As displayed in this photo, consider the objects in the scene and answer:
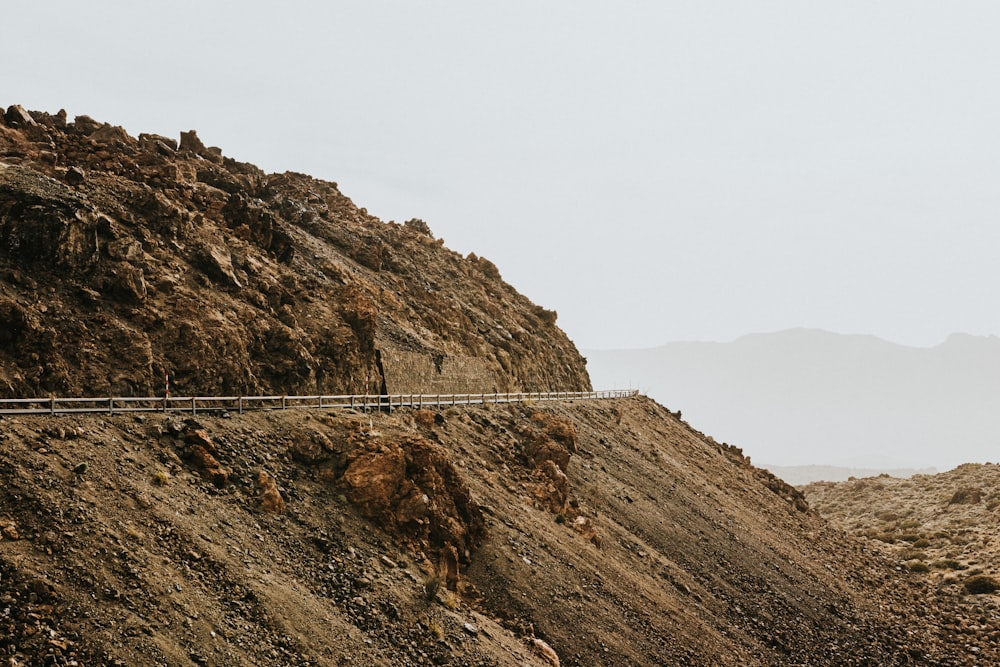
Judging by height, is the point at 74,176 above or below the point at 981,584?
above

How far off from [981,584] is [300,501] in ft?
138

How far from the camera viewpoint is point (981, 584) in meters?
42.2

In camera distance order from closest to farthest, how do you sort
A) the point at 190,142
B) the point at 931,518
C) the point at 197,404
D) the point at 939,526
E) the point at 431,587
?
the point at 431,587 < the point at 197,404 < the point at 190,142 < the point at 939,526 < the point at 931,518

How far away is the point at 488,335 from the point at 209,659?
3987 centimetres

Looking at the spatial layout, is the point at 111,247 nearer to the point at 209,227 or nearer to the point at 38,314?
the point at 38,314

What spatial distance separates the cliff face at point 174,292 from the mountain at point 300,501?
10 cm

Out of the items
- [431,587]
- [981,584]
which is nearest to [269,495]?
[431,587]

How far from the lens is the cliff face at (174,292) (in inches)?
870

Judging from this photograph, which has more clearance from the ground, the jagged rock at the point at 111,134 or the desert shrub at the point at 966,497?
the jagged rock at the point at 111,134

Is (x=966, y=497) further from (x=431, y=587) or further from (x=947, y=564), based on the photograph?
(x=431, y=587)

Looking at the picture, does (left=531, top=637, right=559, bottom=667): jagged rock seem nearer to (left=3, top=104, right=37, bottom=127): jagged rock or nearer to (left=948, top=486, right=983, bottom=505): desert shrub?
(left=3, top=104, right=37, bottom=127): jagged rock

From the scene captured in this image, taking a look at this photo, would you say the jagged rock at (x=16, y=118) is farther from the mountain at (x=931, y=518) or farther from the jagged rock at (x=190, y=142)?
the mountain at (x=931, y=518)

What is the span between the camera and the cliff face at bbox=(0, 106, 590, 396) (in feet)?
72.5

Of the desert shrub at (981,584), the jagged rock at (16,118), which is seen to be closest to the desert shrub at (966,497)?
the desert shrub at (981,584)
